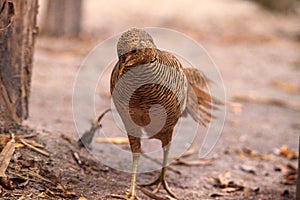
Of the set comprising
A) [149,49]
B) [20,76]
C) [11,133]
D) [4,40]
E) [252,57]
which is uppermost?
[149,49]

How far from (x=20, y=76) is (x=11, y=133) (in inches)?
14.1

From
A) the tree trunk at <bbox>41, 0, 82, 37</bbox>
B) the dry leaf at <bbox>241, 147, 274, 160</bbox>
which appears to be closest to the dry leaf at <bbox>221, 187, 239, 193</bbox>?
the dry leaf at <bbox>241, 147, 274, 160</bbox>

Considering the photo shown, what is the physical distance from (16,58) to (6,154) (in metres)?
0.67

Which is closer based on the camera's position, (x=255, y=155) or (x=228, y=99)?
(x=255, y=155)

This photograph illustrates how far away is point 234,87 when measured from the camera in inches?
294

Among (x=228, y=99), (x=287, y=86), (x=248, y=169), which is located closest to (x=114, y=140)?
(x=248, y=169)

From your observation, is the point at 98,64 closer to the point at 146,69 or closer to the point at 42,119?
the point at 42,119

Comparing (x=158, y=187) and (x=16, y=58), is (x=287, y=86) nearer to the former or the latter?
(x=158, y=187)

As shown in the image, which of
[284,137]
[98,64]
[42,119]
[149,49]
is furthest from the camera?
[98,64]

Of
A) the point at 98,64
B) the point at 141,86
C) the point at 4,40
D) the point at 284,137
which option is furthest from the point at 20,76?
the point at 98,64

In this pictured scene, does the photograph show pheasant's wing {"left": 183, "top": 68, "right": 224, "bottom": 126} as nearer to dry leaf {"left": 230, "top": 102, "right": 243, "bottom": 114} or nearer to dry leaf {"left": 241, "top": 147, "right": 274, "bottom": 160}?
dry leaf {"left": 241, "top": 147, "right": 274, "bottom": 160}

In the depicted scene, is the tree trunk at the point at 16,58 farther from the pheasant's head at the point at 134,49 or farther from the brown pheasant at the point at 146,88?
the pheasant's head at the point at 134,49

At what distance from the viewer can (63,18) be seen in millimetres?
9344

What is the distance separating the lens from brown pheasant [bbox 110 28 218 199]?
267 cm
